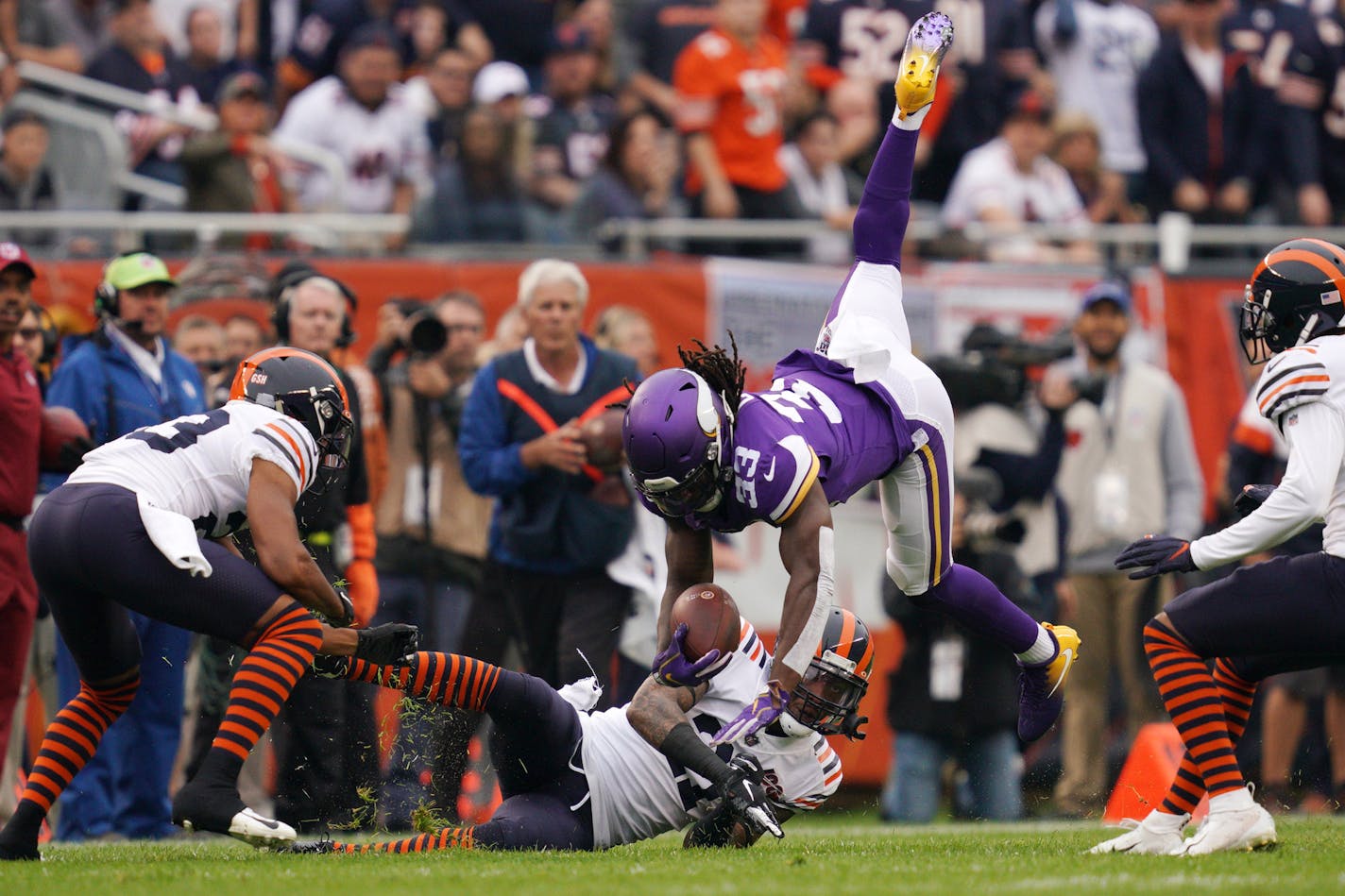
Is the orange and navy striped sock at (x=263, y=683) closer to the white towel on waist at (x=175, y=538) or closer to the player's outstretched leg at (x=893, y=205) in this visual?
the white towel on waist at (x=175, y=538)

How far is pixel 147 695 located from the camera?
25.8 ft

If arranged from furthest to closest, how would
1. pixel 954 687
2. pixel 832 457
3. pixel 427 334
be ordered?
pixel 954 687 < pixel 427 334 < pixel 832 457

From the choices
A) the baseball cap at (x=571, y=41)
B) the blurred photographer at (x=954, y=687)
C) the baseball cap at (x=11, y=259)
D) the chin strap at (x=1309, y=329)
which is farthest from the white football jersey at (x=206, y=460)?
the baseball cap at (x=571, y=41)

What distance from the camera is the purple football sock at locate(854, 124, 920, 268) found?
7293 millimetres

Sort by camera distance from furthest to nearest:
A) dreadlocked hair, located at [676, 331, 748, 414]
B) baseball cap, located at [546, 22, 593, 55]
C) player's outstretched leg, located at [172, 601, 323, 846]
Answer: baseball cap, located at [546, 22, 593, 55], dreadlocked hair, located at [676, 331, 748, 414], player's outstretched leg, located at [172, 601, 323, 846]

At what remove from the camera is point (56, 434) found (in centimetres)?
786

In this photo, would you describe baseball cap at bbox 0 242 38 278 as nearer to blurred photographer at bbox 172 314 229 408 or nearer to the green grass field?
blurred photographer at bbox 172 314 229 408

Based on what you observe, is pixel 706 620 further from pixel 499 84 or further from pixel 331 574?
pixel 499 84

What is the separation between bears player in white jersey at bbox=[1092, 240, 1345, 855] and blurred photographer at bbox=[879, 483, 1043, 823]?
9.67 ft

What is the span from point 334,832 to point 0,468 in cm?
198

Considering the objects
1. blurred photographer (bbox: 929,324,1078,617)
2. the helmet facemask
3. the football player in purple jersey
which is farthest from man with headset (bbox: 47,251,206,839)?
blurred photographer (bbox: 929,324,1078,617)

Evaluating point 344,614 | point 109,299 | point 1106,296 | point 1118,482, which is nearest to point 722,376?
point 344,614

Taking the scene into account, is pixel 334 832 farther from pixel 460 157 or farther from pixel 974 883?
pixel 460 157

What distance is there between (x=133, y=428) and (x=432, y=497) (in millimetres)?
1778
